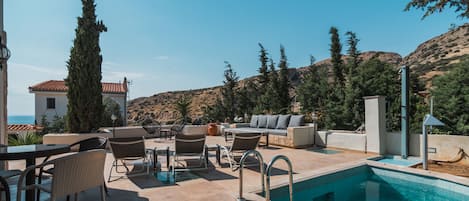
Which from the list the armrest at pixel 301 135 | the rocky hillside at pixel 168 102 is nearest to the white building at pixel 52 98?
the rocky hillside at pixel 168 102

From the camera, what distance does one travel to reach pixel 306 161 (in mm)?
6371

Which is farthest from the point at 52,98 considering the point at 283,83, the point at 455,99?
the point at 455,99

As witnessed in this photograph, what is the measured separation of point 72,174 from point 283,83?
45.0ft

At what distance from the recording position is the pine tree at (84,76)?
9.48 m

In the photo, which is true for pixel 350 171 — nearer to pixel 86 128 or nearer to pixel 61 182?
pixel 61 182

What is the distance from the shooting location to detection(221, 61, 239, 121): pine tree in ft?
52.2

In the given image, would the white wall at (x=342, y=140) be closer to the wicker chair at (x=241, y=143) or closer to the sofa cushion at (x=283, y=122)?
the sofa cushion at (x=283, y=122)

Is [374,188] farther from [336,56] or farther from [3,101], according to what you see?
[336,56]

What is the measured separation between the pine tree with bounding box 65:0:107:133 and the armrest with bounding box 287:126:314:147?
7499 mm

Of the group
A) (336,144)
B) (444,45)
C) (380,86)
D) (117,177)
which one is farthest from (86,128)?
(444,45)

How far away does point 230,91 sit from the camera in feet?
52.4

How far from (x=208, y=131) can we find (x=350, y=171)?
7.83 meters

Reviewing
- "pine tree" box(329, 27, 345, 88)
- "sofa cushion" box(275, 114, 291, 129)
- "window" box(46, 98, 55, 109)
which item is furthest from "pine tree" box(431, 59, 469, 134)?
"window" box(46, 98, 55, 109)

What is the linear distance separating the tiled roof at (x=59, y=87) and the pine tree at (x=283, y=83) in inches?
460
